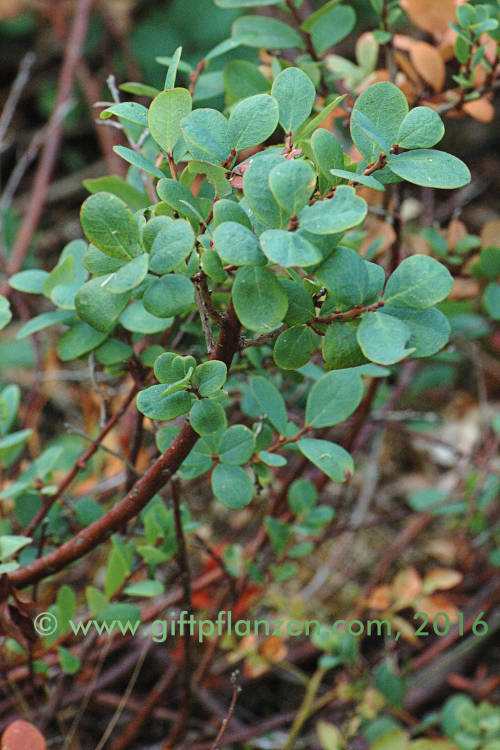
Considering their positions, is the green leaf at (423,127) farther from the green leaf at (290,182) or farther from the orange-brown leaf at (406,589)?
the orange-brown leaf at (406,589)

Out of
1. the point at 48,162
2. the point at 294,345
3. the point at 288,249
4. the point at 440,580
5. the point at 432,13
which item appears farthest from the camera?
the point at 48,162

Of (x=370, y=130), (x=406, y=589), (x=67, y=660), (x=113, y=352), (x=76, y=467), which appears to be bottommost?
(x=406, y=589)

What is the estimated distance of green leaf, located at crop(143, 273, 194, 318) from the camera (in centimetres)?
44

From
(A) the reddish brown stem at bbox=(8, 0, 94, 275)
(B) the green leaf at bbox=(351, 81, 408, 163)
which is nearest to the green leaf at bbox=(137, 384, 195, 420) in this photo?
(B) the green leaf at bbox=(351, 81, 408, 163)

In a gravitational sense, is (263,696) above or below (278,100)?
below

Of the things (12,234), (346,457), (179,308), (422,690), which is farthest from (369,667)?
(12,234)

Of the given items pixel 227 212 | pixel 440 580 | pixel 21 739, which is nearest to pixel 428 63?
pixel 227 212

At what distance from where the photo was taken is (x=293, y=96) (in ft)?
1.53

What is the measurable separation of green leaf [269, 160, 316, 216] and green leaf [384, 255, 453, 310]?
3.6 inches

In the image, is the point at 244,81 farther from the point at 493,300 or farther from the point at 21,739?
the point at 21,739

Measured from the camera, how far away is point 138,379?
2.19 ft

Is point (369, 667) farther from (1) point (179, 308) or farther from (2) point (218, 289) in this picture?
(1) point (179, 308)

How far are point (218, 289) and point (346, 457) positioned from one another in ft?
0.70

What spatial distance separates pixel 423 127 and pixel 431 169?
3 cm
